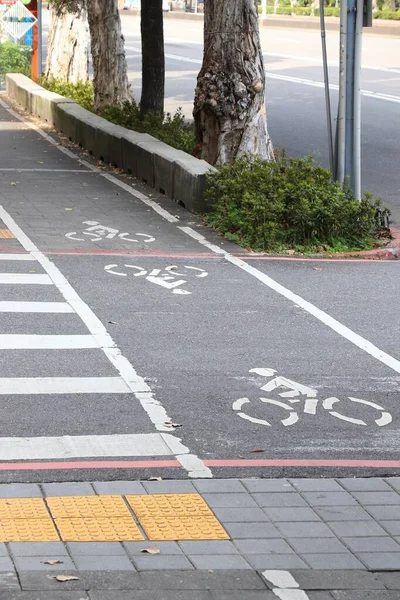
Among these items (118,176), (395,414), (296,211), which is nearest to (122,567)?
(395,414)

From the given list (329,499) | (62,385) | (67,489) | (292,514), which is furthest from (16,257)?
(292,514)

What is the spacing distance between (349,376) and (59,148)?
598 inches

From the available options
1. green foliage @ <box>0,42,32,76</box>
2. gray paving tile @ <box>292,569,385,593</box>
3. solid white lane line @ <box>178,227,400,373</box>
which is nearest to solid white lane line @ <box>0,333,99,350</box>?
solid white lane line @ <box>178,227,400,373</box>

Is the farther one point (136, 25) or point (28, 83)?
point (136, 25)

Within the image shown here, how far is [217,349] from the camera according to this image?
9.60 metres

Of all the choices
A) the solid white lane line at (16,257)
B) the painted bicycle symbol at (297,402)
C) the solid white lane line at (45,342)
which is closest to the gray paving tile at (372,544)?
the painted bicycle symbol at (297,402)

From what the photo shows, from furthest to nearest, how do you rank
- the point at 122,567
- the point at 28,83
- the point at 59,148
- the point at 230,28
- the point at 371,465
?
1. the point at 28,83
2. the point at 59,148
3. the point at 230,28
4. the point at 371,465
5. the point at 122,567

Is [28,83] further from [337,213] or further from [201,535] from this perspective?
[201,535]

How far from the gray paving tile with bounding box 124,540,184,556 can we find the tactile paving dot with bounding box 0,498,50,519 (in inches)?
20.5

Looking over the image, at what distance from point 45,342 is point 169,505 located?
134 inches

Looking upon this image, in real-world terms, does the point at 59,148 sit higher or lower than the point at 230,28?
lower

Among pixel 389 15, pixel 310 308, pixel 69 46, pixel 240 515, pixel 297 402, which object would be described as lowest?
pixel 310 308

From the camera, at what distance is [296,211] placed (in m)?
14.0

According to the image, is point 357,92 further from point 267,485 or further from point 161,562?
point 161,562
